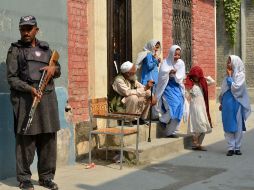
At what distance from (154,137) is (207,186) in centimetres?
287

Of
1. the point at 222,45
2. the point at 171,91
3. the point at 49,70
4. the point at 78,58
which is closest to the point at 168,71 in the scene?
the point at 171,91

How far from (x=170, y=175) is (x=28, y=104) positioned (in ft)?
7.37

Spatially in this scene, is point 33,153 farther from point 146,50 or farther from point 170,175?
point 146,50

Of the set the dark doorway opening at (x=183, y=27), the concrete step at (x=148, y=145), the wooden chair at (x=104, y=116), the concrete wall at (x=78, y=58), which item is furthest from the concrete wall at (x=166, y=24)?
the wooden chair at (x=104, y=116)

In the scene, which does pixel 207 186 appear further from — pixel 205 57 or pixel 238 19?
pixel 238 19

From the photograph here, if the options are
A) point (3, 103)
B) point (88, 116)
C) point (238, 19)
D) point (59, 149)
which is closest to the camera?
point (3, 103)

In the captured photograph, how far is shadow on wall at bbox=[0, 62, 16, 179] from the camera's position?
20.3ft

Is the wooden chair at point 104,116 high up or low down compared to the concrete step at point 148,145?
up

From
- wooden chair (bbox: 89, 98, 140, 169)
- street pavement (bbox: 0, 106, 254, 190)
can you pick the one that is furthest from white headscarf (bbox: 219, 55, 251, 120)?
wooden chair (bbox: 89, 98, 140, 169)

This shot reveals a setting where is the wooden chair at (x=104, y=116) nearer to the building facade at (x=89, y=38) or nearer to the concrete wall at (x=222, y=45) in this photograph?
the building facade at (x=89, y=38)

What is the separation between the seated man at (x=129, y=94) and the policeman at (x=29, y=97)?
2.47m

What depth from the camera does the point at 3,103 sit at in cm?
619

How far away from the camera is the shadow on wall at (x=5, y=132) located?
6.18 m

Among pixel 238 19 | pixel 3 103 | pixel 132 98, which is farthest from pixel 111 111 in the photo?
pixel 238 19
